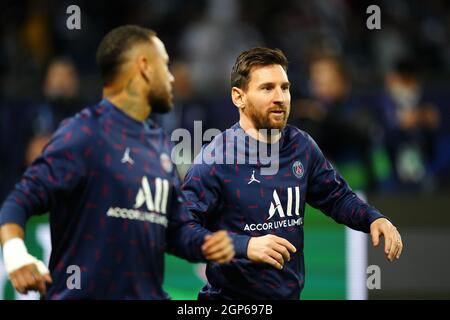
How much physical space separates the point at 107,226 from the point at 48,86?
19.3ft

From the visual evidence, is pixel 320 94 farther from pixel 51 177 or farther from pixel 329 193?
pixel 51 177

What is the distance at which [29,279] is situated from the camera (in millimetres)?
4137

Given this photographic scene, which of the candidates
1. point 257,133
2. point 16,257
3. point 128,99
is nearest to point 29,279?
point 16,257

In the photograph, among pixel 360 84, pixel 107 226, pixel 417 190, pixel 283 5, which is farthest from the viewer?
pixel 283 5

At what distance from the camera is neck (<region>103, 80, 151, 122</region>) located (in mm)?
4863

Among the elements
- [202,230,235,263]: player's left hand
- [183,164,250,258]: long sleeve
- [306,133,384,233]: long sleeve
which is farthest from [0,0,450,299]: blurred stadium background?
[202,230,235,263]: player's left hand

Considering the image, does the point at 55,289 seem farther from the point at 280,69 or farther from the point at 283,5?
the point at 283,5

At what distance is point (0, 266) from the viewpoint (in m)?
9.17

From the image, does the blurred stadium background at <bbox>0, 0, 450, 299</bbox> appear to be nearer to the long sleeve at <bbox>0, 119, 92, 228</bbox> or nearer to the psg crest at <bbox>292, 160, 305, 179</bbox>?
the psg crest at <bbox>292, 160, 305, 179</bbox>

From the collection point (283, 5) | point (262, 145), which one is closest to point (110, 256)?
point (262, 145)

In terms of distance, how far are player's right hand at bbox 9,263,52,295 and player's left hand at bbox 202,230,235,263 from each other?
33.6 inches

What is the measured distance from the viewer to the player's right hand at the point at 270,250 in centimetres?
488

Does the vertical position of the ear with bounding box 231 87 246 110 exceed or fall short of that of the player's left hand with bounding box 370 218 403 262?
it exceeds it
